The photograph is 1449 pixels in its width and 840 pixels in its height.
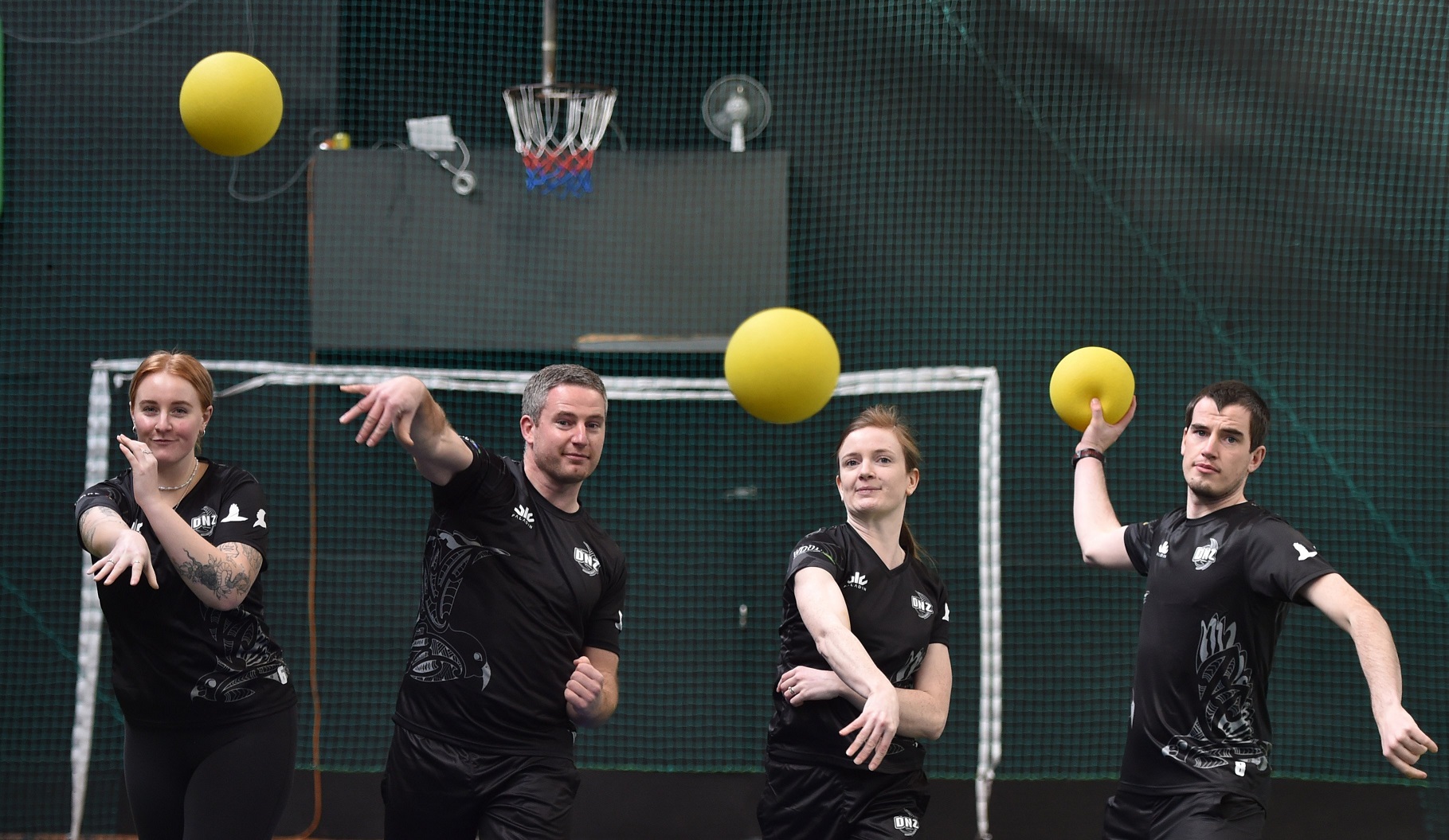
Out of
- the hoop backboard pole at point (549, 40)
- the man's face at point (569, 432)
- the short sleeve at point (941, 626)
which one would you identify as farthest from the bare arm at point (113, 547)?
the hoop backboard pole at point (549, 40)

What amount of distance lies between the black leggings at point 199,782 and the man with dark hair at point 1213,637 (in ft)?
8.18

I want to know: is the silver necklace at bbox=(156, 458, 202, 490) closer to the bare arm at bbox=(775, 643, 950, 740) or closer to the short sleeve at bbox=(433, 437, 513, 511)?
the short sleeve at bbox=(433, 437, 513, 511)

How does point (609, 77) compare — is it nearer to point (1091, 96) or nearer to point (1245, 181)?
point (1091, 96)

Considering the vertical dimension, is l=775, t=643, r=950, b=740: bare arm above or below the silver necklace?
below

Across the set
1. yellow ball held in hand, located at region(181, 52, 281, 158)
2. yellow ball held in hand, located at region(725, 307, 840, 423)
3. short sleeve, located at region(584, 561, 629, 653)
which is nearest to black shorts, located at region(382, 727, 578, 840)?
short sleeve, located at region(584, 561, 629, 653)

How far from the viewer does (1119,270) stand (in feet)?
21.8

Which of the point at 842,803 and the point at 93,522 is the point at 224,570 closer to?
the point at 93,522

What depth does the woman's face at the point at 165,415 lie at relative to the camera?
332 centimetres

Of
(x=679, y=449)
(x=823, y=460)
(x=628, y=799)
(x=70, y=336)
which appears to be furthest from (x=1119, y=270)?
(x=70, y=336)

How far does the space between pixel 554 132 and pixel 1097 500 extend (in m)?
3.72

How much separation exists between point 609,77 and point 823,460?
255cm

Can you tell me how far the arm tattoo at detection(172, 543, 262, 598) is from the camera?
3117mm

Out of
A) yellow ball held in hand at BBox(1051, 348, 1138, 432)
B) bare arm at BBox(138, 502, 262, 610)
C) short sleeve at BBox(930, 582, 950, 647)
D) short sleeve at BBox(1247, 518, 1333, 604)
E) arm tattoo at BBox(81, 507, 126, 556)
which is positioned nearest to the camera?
bare arm at BBox(138, 502, 262, 610)

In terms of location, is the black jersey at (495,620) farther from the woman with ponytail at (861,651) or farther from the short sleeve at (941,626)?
the short sleeve at (941,626)
